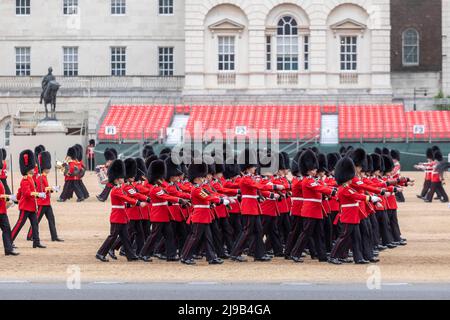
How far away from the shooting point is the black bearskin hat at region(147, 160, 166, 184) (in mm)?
20172

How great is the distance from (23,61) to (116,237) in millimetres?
39481

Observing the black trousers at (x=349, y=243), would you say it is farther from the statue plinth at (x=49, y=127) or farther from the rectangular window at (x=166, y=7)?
the rectangular window at (x=166, y=7)

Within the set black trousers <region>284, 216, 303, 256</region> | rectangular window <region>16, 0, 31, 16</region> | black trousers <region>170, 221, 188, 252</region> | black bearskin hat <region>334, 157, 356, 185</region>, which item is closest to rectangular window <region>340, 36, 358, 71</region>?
rectangular window <region>16, 0, 31, 16</region>

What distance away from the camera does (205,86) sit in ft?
177

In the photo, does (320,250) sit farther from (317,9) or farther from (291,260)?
(317,9)

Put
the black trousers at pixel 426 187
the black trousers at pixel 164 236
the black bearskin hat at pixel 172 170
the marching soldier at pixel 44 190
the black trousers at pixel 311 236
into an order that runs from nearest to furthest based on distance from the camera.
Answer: the black trousers at pixel 311 236, the black trousers at pixel 164 236, the black bearskin hat at pixel 172 170, the marching soldier at pixel 44 190, the black trousers at pixel 426 187

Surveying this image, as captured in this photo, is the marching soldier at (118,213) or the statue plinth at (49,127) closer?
the marching soldier at (118,213)

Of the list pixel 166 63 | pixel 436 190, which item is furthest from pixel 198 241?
pixel 166 63

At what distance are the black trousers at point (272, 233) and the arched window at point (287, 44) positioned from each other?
33.4m

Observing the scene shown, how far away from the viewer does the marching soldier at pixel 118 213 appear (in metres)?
19.8

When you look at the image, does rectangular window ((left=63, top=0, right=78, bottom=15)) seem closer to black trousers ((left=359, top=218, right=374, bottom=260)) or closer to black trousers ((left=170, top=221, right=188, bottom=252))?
black trousers ((left=170, top=221, right=188, bottom=252))

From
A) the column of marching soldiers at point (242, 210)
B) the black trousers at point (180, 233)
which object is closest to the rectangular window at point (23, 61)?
the column of marching soldiers at point (242, 210)

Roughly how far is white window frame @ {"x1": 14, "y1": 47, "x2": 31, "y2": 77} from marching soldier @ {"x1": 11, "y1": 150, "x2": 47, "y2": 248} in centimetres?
3616

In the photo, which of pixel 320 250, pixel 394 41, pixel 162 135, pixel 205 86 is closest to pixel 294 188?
pixel 320 250
